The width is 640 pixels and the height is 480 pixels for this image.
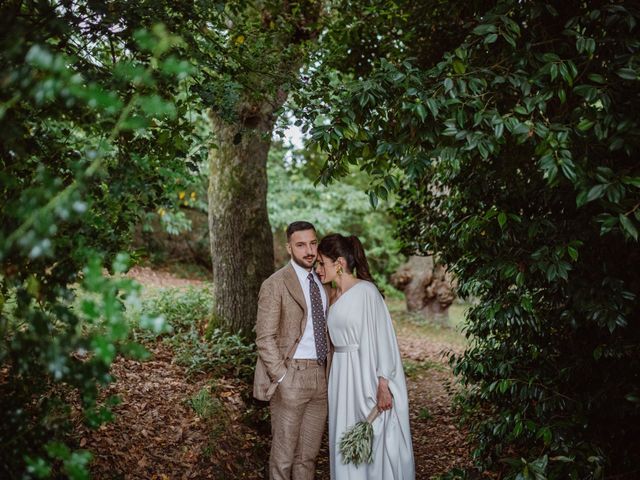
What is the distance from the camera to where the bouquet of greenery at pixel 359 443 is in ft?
13.1

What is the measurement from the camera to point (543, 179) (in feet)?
12.2

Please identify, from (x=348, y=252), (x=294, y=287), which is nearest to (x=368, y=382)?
(x=294, y=287)

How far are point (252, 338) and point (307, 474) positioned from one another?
2.41 metres

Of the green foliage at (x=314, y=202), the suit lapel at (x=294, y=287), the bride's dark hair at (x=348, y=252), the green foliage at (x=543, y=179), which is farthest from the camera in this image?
the green foliage at (x=314, y=202)

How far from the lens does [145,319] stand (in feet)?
5.72

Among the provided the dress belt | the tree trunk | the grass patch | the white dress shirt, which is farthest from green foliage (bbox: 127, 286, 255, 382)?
the grass patch

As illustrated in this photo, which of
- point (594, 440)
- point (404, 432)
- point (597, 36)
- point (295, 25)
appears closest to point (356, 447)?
point (404, 432)

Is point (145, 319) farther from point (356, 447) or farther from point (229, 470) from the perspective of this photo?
point (229, 470)

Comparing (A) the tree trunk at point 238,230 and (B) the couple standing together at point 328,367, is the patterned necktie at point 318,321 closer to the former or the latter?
(B) the couple standing together at point 328,367

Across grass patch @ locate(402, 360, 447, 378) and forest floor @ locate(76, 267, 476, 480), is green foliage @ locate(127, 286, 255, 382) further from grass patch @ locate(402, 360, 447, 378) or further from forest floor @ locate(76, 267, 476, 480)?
grass patch @ locate(402, 360, 447, 378)

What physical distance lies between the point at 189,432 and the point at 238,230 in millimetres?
2585

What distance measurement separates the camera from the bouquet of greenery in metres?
4.00

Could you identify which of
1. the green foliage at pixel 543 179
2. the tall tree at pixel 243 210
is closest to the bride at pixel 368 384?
the green foliage at pixel 543 179

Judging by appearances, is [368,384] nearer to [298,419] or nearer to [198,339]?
[298,419]
